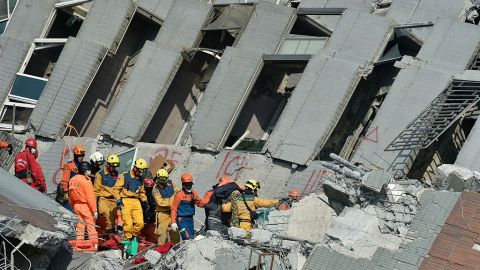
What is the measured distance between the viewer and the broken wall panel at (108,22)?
34.5 meters

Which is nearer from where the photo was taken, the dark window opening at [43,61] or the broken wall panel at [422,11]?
the broken wall panel at [422,11]

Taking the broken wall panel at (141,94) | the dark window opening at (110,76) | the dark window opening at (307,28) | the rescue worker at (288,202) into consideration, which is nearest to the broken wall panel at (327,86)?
the dark window opening at (307,28)

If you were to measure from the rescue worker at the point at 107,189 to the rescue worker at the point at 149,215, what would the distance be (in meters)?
0.68

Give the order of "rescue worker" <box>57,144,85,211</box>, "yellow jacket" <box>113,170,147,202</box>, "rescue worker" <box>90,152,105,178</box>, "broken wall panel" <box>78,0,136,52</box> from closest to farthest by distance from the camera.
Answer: "yellow jacket" <box>113,170,147,202</box> < "rescue worker" <box>90,152,105,178</box> < "rescue worker" <box>57,144,85,211</box> < "broken wall panel" <box>78,0,136,52</box>

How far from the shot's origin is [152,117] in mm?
33875

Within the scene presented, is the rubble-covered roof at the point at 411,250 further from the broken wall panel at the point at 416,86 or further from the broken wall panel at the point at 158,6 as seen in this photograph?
the broken wall panel at the point at 158,6

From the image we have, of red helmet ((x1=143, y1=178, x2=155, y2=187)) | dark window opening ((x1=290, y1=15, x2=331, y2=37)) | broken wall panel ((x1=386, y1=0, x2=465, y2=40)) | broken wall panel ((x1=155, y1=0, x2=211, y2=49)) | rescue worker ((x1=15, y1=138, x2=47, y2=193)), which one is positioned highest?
broken wall panel ((x1=386, y1=0, x2=465, y2=40))

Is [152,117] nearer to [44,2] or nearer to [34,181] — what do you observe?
[44,2]

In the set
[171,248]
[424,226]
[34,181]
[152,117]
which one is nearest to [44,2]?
[152,117]

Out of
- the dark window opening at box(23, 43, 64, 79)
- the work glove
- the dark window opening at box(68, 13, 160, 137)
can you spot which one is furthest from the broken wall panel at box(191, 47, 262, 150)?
the work glove

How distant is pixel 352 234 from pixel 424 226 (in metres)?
1.30

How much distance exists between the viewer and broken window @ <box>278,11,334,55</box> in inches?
1268

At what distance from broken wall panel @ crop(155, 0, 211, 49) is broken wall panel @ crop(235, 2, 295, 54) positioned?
153cm

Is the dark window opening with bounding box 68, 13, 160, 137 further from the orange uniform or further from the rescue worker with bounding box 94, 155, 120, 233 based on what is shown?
the orange uniform
